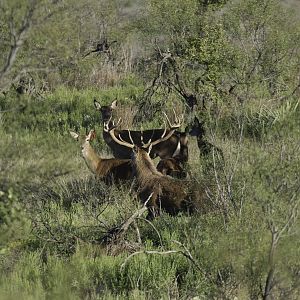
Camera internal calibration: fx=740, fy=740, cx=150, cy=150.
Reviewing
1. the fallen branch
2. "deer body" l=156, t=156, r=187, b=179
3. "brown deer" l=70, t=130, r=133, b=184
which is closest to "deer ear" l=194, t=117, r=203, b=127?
"deer body" l=156, t=156, r=187, b=179

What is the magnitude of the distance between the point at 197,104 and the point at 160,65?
0.89m

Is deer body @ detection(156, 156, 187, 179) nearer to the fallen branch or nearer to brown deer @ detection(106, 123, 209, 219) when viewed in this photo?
brown deer @ detection(106, 123, 209, 219)

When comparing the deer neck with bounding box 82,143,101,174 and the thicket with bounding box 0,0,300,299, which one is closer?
the thicket with bounding box 0,0,300,299

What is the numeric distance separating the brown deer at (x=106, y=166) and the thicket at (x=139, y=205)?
9.3 inches

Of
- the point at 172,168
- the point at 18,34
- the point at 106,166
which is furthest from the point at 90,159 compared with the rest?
the point at 18,34

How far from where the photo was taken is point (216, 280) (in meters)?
6.77

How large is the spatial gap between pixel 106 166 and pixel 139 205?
2.83 meters

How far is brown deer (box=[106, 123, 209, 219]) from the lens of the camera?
946 centimetres

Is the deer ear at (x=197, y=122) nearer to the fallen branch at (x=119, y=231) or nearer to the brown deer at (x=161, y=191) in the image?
the brown deer at (x=161, y=191)

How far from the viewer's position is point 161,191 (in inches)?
387

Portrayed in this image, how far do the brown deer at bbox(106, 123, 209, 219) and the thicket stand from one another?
0.76 feet

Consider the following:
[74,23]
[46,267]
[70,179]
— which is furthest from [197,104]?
[74,23]

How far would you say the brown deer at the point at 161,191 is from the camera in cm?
946

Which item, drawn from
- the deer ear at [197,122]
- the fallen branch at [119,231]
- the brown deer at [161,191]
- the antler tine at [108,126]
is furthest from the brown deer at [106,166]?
the fallen branch at [119,231]
